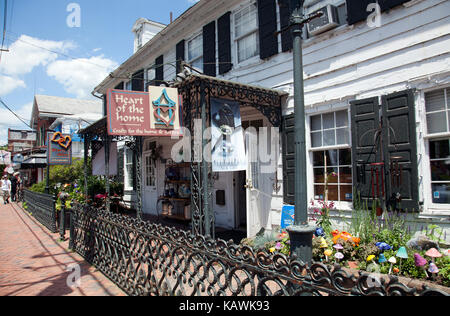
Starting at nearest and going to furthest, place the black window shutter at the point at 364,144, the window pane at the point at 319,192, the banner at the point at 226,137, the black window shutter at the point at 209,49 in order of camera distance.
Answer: the black window shutter at the point at 364,144 → the banner at the point at 226,137 → the window pane at the point at 319,192 → the black window shutter at the point at 209,49

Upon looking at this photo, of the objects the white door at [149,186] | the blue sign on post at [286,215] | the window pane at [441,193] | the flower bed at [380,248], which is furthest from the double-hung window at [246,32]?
the white door at [149,186]

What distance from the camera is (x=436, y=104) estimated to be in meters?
4.88

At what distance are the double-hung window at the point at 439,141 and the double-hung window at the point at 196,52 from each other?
6332 mm

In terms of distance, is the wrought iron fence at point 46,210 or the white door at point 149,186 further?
the white door at point 149,186

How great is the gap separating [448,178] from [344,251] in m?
1.99

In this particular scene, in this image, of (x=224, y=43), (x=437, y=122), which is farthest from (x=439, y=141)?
(x=224, y=43)

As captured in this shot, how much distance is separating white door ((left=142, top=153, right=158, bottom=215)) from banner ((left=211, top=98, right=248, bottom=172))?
7.33 meters

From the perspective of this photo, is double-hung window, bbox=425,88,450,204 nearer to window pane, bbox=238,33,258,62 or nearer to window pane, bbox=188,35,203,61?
window pane, bbox=238,33,258,62

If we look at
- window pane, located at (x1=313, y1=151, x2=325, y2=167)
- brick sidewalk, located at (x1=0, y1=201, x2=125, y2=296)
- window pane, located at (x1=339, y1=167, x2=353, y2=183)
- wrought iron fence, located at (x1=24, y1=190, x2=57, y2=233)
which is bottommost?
brick sidewalk, located at (x1=0, y1=201, x2=125, y2=296)

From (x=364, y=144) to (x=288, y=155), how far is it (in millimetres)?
1760

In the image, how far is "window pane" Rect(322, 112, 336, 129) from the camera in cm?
624

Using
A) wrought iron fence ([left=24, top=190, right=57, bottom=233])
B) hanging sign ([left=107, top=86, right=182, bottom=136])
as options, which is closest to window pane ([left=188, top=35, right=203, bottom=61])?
hanging sign ([left=107, top=86, right=182, bottom=136])

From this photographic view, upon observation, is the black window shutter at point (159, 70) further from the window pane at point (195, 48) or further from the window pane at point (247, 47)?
the window pane at point (247, 47)

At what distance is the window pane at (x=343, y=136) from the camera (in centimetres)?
597
